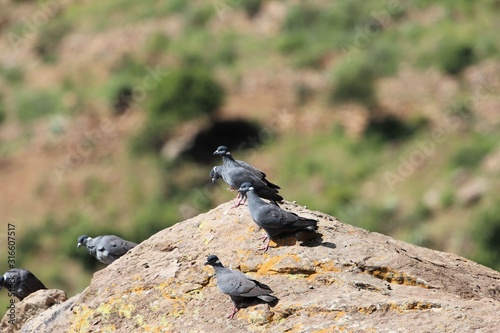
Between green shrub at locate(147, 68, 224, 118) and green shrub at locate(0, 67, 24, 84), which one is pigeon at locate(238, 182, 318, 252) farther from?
green shrub at locate(0, 67, 24, 84)

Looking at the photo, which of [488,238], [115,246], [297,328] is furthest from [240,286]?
[488,238]

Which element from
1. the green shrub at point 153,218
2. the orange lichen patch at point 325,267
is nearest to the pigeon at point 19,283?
the orange lichen patch at point 325,267

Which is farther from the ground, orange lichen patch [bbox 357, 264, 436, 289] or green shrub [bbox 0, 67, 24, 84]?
green shrub [bbox 0, 67, 24, 84]

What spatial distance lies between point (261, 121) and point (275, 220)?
133 ft

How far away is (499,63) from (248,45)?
15651 mm

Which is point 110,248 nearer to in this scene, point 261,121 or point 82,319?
point 82,319

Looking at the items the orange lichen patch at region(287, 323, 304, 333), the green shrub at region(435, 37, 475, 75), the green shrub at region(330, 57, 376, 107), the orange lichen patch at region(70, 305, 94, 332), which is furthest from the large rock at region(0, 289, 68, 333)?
the green shrub at region(435, 37, 475, 75)

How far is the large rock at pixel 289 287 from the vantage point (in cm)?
1184

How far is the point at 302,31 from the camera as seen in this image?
59.1 meters

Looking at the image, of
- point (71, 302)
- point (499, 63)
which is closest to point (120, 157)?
point (499, 63)

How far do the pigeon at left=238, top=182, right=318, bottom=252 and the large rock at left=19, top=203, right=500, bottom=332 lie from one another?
0.24 m

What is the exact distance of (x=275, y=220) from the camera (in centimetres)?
1276

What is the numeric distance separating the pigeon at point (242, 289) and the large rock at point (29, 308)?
13.0 feet

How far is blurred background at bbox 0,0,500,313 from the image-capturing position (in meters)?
45.1
